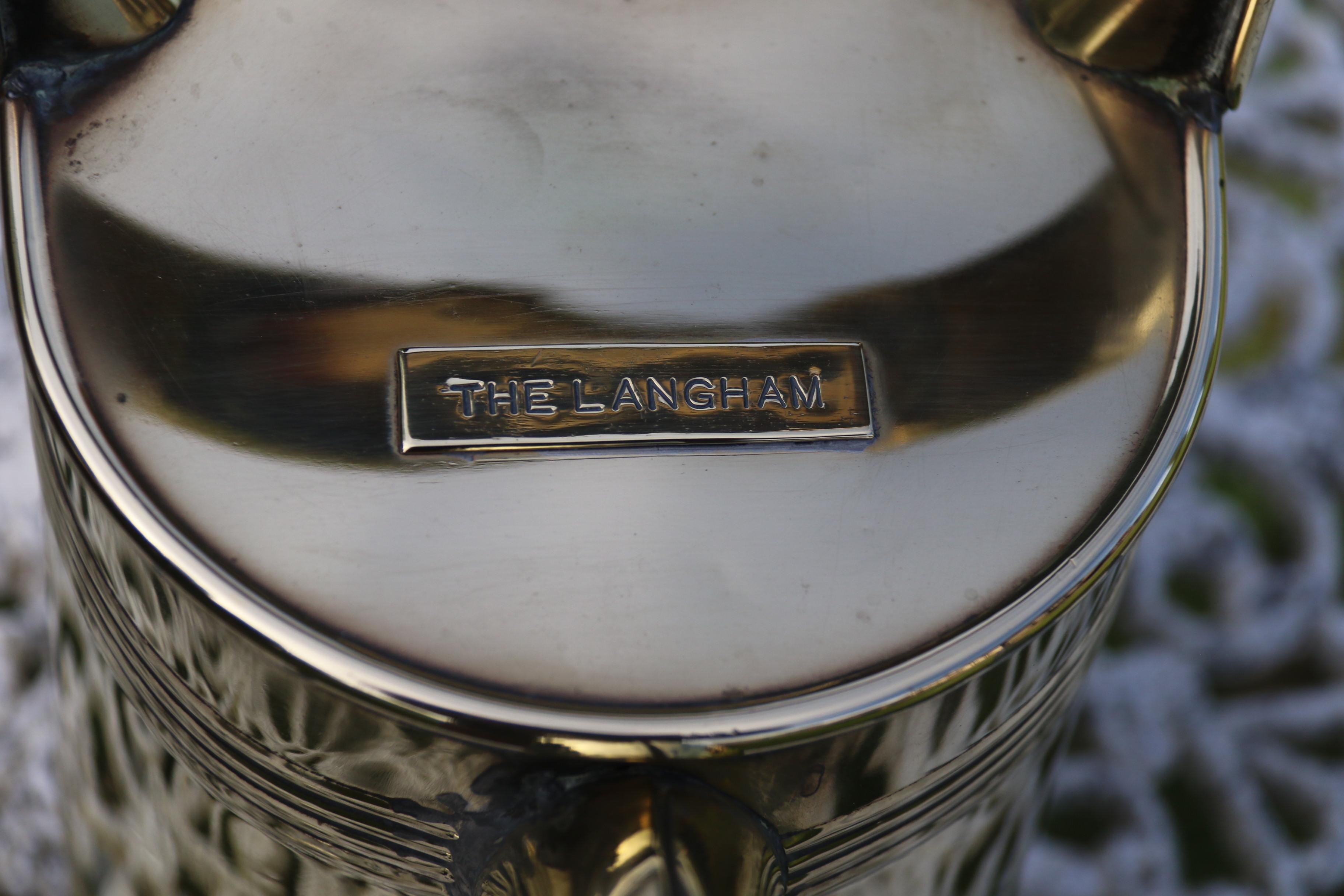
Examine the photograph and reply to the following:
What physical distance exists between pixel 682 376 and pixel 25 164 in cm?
22

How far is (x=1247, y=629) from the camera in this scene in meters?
0.67

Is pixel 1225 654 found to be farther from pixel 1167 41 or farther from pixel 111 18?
pixel 111 18

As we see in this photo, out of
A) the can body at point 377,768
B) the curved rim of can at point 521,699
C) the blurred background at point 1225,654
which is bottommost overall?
the blurred background at point 1225,654

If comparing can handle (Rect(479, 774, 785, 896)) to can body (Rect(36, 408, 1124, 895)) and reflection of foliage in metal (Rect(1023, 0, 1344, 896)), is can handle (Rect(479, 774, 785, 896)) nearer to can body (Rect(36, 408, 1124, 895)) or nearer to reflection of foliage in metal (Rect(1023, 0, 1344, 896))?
can body (Rect(36, 408, 1124, 895))

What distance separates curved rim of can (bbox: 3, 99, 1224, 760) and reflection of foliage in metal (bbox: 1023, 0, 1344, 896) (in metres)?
0.30

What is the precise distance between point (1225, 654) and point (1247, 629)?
0.07 feet

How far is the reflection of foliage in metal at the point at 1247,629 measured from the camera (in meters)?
0.61

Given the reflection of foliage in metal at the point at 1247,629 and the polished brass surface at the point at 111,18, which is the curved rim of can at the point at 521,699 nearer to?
the polished brass surface at the point at 111,18

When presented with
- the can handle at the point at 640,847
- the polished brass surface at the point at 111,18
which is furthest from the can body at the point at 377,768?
the polished brass surface at the point at 111,18

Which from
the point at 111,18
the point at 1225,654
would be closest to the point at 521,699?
the point at 111,18

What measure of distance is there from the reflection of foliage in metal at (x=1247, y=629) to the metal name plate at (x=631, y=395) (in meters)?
0.34

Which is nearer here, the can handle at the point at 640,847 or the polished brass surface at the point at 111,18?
the can handle at the point at 640,847

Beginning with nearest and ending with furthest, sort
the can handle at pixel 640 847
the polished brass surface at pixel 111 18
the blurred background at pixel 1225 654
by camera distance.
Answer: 1. the can handle at pixel 640 847
2. the polished brass surface at pixel 111 18
3. the blurred background at pixel 1225 654

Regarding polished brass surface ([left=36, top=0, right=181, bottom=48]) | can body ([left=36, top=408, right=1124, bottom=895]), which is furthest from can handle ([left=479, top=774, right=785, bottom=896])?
polished brass surface ([left=36, top=0, right=181, bottom=48])
